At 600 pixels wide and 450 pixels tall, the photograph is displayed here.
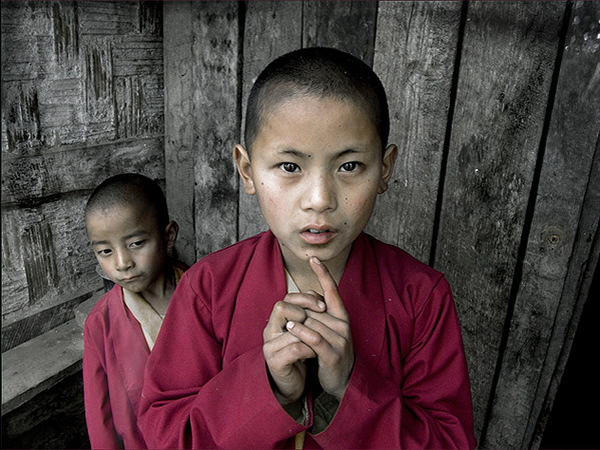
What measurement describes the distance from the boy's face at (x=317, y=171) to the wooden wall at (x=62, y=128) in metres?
1.11

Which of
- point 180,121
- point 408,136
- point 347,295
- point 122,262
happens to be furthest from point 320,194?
point 180,121

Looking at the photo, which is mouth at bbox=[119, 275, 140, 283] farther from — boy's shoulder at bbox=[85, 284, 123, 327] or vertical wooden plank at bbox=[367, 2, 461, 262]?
vertical wooden plank at bbox=[367, 2, 461, 262]

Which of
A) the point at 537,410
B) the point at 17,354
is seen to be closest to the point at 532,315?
the point at 537,410

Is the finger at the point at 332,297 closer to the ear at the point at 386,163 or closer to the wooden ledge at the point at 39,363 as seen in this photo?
the ear at the point at 386,163

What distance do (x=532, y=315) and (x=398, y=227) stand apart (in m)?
0.55

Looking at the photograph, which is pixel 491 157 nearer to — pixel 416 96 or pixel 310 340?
pixel 416 96

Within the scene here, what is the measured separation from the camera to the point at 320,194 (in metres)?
1.05

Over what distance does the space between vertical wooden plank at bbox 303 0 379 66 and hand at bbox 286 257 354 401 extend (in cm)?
101

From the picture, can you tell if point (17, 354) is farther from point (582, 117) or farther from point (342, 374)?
point (582, 117)

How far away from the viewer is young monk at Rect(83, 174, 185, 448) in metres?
1.74

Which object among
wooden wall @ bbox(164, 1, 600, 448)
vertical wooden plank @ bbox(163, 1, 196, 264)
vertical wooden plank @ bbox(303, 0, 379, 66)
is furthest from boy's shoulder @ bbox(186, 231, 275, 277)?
vertical wooden plank @ bbox(163, 1, 196, 264)

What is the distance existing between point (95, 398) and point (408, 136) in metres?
1.39

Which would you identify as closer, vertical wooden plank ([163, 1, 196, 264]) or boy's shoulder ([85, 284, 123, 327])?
boy's shoulder ([85, 284, 123, 327])

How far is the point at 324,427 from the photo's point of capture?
3.82 feet
